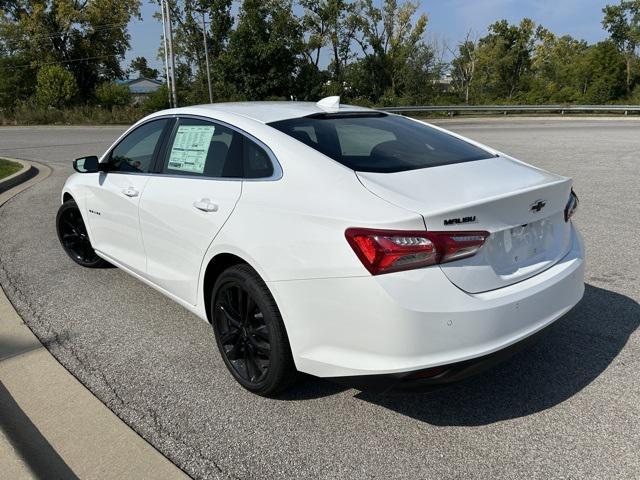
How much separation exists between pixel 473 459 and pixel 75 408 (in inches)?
79.5

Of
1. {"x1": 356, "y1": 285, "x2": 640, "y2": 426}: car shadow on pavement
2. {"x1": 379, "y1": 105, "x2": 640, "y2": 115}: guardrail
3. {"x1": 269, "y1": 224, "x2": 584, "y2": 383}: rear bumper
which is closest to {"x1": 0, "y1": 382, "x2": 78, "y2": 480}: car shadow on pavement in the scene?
{"x1": 269, "y1": 224, "x2": 584, "y2": 383}: rear bumper

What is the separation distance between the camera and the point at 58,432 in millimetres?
2611

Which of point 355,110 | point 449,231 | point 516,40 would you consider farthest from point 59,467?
point 516,40

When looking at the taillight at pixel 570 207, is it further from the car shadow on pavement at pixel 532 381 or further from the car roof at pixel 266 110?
the car roof at pixel 266 110

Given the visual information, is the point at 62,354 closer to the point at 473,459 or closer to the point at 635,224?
the point at 473,459

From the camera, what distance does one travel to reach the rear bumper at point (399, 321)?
2195 millimetres

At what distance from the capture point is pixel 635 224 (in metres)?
6.12

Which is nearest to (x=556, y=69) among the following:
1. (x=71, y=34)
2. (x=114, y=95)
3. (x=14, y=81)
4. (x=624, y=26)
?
(x=624, y=26)

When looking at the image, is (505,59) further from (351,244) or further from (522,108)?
(351,244)

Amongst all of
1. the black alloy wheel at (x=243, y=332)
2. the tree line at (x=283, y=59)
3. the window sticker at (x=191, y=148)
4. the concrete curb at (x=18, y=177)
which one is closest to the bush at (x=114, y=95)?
the tree line at (x=283, y=59)

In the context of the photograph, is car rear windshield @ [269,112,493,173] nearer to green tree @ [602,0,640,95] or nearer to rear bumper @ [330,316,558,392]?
rear bumper @ [330,316,558,392]

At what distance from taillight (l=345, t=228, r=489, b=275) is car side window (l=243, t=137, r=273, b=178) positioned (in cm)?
80

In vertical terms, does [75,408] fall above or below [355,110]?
below

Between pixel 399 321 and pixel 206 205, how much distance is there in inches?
53.0
